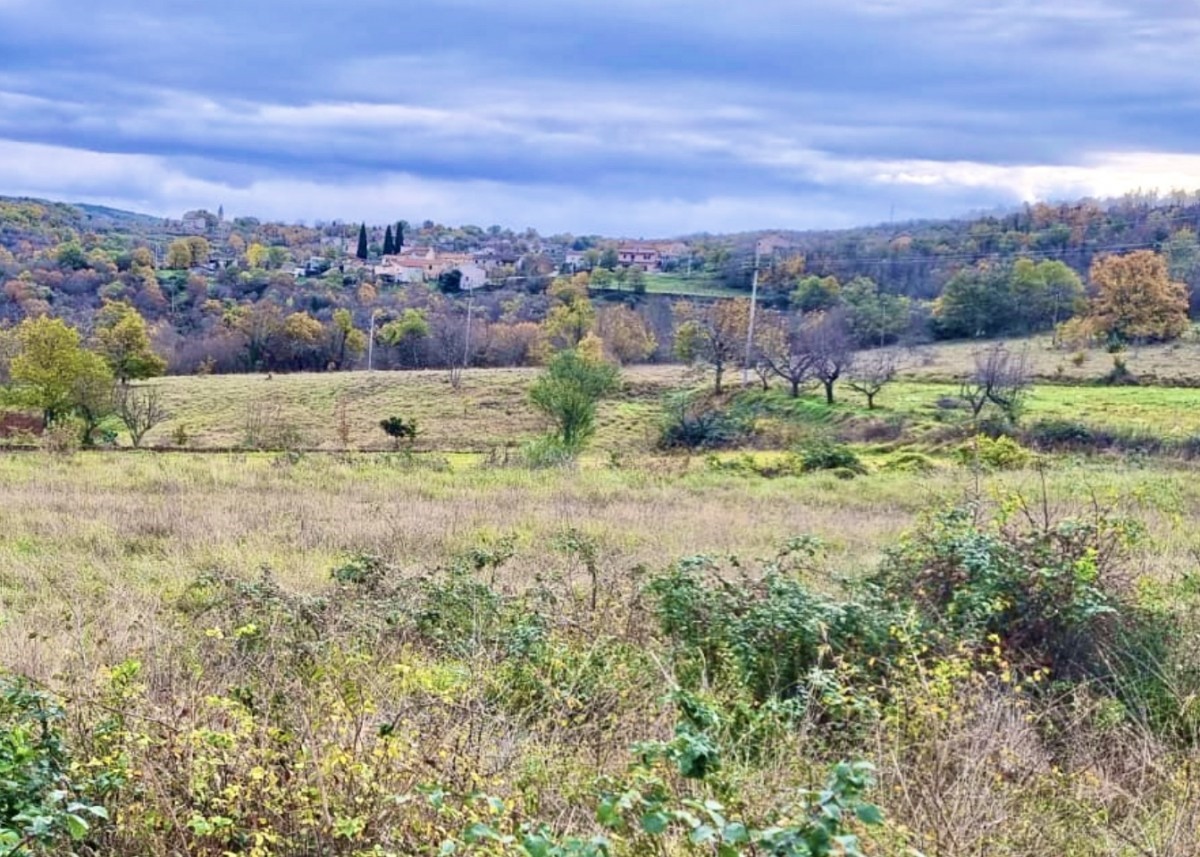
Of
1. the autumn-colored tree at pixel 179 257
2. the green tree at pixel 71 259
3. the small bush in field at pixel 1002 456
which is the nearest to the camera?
the small bush in field at pixel 1002 456

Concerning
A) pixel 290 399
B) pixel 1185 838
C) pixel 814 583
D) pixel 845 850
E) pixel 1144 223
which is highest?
pixel 1144 223

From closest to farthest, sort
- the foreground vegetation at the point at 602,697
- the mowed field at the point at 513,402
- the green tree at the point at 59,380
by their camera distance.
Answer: the foreground vegetation at the point at 602,697
the green tree at the point at 59,380
the mowed field at the point at 513,402

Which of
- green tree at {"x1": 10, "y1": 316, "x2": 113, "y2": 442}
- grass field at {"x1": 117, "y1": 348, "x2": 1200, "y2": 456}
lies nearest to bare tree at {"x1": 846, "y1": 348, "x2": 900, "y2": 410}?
grass field at {"x1": 117, "y1": 348, "x2": 1200, "y2": 456}

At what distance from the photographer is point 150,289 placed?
69.1 m

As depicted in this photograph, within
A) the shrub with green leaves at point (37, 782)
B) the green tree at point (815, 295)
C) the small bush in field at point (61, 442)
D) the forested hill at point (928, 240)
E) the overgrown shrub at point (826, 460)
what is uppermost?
the forested hill at point (928, 240)

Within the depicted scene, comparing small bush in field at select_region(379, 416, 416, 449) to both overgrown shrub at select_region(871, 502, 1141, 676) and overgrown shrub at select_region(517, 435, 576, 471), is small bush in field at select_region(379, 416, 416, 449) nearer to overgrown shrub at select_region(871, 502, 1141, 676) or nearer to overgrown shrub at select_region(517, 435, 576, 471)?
overgrown shrub at select_region(517, 435, 576, 471)

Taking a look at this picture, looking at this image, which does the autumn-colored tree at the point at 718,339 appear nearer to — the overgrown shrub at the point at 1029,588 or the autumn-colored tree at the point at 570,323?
the autumn-colored tree at the point at 570,323

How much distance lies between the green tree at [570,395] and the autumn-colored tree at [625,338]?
23506 mm

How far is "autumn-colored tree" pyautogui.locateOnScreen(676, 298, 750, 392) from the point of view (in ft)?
152

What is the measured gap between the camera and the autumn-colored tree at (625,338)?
5719 cm

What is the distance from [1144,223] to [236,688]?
9026cm

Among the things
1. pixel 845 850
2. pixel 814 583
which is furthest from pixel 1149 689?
pixel 845 850

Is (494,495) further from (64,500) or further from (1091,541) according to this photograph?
(1091,541)

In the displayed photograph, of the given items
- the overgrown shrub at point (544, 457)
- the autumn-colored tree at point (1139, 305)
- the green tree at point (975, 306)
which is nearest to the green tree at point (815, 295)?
the green tree at point (975, 306)
